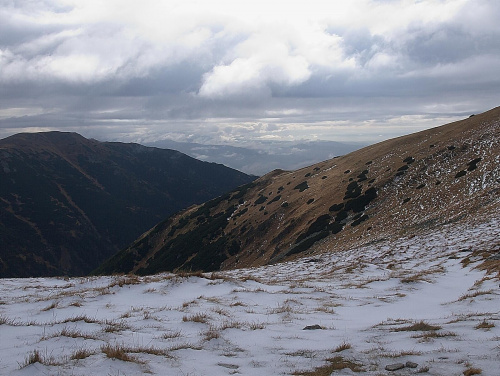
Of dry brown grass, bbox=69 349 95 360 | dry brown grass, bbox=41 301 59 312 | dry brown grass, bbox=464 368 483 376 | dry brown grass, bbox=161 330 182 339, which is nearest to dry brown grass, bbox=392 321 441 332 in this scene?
dry brown grass, bbox=464 368 483 376

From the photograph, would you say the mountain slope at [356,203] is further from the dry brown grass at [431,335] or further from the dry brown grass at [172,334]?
the dry brown grass at [172,334]

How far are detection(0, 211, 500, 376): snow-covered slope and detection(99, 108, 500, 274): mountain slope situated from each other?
64.1 feet

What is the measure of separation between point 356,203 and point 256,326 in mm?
40122

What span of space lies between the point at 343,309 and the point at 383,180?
136 feet

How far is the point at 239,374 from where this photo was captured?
6.22 m

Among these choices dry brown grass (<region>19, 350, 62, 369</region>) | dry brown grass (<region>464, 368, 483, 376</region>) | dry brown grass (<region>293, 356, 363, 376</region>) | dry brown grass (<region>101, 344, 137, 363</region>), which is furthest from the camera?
dry brown grass (<region>101, 344, 137, 363</region>)

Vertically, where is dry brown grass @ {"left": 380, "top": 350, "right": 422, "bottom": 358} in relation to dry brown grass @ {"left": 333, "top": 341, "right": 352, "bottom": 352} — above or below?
above

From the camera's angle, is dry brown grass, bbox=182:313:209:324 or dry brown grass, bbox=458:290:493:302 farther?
dry brown grass, bbox=458:290:493:302

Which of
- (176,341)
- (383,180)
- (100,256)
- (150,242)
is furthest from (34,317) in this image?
(100,256)

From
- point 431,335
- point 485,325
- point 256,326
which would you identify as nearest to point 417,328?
point 431,335

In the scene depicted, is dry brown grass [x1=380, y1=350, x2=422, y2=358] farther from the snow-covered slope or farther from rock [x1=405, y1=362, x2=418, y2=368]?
rock [x1=405, y1=362, x2=418, y2=368]

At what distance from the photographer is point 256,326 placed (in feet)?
30.6

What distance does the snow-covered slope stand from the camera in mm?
6375

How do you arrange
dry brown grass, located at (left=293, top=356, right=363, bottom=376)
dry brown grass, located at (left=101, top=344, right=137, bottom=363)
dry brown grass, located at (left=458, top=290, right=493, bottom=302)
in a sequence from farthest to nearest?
dry brown grass, located at (left=458, top=290, right=493, bottom=302), dry brown grass, located at (left=101, top=344, right=137, bottom=363), dry brown grass, located at (left=293, top=356, right=363, bottom=376)
